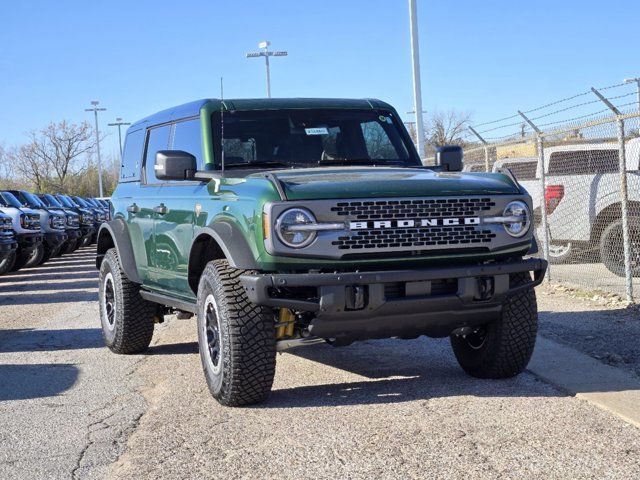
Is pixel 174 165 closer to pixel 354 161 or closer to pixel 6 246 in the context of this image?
pixel 354 161

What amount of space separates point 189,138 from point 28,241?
13.1 meters

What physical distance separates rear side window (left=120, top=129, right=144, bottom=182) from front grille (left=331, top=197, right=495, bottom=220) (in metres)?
3.32

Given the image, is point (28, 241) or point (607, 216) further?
point (28, 241)

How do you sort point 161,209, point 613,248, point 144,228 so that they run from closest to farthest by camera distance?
point 161,209 → point 144,228 → point 613,248

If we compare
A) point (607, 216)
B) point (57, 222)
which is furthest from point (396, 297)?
point (57, 222)

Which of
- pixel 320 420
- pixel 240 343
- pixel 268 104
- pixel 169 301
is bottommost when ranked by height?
pixel 320 420

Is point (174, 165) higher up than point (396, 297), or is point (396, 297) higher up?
point (174, 165)

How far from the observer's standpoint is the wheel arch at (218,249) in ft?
17.9

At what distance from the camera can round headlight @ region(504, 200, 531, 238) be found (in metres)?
5.73

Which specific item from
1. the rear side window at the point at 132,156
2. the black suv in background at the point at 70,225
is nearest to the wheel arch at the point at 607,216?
the rear side window at the point at 132,156

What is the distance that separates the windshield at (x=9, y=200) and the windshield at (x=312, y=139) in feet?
48.0

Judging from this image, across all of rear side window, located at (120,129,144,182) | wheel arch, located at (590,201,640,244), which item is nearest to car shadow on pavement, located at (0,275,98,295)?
rear side window, located at (120,129,144,182)

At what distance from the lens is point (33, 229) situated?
1942 centimetres

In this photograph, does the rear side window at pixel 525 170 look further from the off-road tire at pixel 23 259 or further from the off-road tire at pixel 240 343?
the off-road tire at pixel 23 259
